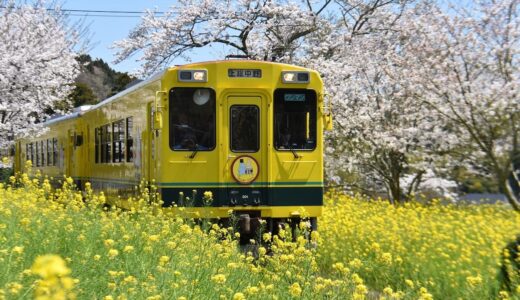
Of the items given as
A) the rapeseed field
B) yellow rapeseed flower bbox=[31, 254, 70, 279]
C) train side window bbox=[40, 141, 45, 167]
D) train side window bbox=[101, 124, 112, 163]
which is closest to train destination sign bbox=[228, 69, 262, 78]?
the rapeseed field

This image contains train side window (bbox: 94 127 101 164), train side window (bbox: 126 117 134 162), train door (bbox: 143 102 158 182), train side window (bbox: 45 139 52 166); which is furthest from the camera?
train side window (bbox: 45 139 52 166)

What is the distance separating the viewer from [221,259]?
6051mm

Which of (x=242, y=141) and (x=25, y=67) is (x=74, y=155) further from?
(x=242, y=141)

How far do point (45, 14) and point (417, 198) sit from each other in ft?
42.9

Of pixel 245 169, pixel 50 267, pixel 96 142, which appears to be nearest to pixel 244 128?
pixel 245 169

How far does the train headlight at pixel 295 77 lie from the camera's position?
925 centimetres

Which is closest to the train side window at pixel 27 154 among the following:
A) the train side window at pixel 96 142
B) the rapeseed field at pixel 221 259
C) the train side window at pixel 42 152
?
the train side window at pixel 42 152

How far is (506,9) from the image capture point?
12172 mm

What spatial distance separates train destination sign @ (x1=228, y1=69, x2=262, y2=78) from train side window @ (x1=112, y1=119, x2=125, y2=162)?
9.91 ft

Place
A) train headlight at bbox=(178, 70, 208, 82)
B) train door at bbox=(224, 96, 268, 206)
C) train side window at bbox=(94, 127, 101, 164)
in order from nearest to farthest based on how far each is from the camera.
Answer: train headlight at bbox=(178, 70, 208, 82), train door at bbox=(224, 96, 268, 206), train side window at bbox=(94, 127, 101, 164)

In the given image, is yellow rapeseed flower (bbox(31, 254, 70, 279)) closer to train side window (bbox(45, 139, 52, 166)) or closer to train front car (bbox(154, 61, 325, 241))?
train front car (bbox(154, 61, 325, 241))

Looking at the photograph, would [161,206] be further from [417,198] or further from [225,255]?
[417,198]

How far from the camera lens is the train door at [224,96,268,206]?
9.08m

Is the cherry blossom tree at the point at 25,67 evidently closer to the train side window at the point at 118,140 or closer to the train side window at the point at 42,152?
the train side window at the point at 42,152
